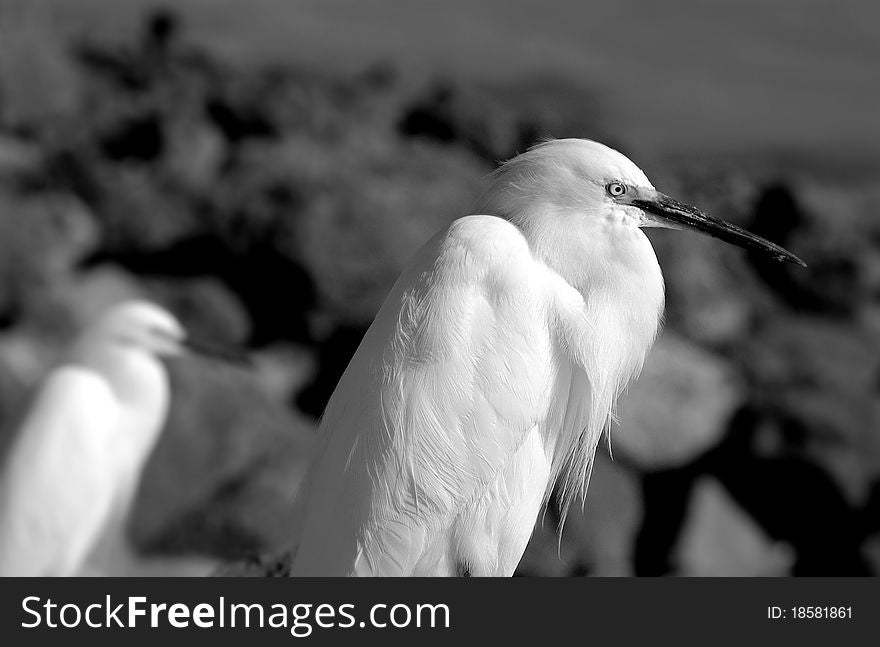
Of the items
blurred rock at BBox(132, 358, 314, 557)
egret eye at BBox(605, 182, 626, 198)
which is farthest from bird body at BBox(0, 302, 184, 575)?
egret eye at BBox(605, 182, 626, 198)

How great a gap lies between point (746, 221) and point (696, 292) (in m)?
0.50

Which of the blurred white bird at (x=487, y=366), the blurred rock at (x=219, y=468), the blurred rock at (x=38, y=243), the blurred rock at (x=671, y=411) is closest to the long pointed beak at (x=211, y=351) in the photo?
the blurred rock at (x=219, y=468)

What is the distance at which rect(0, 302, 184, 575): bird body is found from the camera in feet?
12.6

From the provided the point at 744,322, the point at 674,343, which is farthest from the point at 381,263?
the point at 744,322

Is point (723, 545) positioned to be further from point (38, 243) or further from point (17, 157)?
point (17, 157)

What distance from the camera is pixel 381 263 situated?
4.94 meters

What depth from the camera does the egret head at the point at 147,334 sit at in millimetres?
4199

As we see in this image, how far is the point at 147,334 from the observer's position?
13.9 feet

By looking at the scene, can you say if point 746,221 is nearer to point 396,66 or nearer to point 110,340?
point 396,66

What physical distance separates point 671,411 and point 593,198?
9.46 ft

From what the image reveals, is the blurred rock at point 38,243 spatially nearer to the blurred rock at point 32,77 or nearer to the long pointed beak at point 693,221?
the blurred rock at point 32,77

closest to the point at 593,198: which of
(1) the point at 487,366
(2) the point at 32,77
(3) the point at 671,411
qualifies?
(1) the point at 487,366

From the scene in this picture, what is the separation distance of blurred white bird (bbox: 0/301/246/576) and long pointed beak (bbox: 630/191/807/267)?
2.68m

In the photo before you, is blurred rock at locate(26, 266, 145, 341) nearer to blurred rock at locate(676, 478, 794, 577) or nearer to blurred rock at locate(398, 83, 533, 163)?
blurred rock at locate(398, 83, 533, 163)
